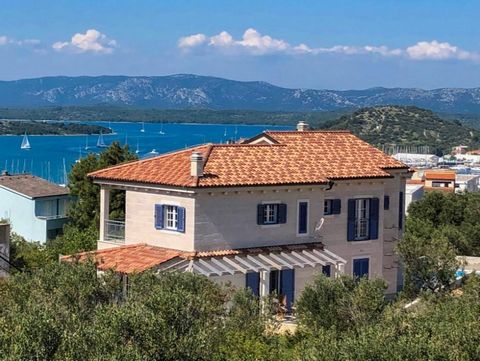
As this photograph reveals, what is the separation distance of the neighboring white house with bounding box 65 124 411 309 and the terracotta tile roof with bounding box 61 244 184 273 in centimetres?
3

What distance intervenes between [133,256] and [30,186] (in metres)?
17.6

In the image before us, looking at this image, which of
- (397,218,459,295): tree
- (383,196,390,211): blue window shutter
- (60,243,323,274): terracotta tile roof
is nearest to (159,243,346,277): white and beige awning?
(60,243,323,274): terracotta tile roof

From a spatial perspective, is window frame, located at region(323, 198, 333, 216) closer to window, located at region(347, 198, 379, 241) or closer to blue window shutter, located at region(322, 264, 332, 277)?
window, located at region(347, 198, 379, 241)

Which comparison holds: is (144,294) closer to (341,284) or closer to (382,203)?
(341,284)

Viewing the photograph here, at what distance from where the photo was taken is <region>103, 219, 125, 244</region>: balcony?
2924cm

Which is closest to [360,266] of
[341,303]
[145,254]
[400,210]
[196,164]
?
[400,210]

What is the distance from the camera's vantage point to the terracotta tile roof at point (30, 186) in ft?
135

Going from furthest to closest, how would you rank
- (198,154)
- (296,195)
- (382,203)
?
1. (382,203)
2. (296,195)
3. (198,154)

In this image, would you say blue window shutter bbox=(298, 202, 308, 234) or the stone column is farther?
the stone column

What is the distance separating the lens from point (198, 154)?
2633cm

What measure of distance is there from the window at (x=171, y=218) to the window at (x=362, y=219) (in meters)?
6.24

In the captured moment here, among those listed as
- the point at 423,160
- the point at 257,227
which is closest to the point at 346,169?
the point at 257,227

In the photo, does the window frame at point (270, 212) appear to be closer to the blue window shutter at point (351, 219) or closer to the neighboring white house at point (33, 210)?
the blue window shutter at point (351, 219)

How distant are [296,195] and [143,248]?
4.93 meters
